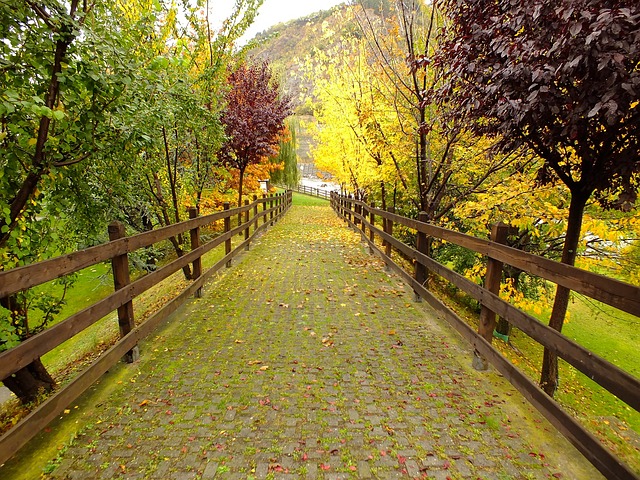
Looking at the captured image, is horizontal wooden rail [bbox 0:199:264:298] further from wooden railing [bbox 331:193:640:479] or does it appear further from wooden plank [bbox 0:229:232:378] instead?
wooden railing [bbox 331:193:640:479]

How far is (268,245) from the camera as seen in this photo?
34.3 feet

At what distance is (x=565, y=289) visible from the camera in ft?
14.4

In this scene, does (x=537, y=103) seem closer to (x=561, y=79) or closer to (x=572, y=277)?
(x=561, y=79)

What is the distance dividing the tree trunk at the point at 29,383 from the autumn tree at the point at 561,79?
15.2 feet

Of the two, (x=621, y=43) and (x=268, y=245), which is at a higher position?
(x=621, y=43)

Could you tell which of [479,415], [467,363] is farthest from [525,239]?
[479,415]

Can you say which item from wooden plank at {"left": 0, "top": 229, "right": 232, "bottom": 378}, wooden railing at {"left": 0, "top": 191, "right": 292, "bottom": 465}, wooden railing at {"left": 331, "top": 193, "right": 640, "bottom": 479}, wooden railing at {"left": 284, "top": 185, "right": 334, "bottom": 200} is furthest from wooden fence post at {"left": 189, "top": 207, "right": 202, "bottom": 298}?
wooden railing at {"left": 284, "top": 185, "right": 334, "bottom": 200}

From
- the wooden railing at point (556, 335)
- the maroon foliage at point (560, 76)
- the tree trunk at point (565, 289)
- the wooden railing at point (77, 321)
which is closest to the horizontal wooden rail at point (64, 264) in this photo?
the wooden railing at point (77, 321)

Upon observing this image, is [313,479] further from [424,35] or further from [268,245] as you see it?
[268,245]

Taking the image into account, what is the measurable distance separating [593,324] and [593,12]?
14225 mm

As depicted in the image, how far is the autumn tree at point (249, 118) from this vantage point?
10.9 m

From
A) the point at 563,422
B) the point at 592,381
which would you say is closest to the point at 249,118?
the point at 563,422

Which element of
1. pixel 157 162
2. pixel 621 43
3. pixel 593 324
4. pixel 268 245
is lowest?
pixel 593 324

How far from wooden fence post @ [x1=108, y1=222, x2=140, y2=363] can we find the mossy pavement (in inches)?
5.2
